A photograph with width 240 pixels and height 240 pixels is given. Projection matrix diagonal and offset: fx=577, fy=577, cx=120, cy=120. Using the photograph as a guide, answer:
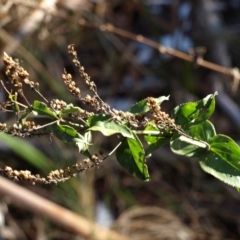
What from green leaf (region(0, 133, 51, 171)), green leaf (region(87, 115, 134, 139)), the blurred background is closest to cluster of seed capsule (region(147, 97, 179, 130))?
green leaf (region(87, 115, 134, 139))

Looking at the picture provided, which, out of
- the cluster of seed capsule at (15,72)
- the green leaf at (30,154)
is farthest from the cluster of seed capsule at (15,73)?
the green leaf at (30,154)

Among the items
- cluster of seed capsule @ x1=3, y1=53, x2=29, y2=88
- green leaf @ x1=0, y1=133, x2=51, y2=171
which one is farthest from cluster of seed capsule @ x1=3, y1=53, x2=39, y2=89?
green leaf @ x1=0, y1=133, x2=51, y2=171

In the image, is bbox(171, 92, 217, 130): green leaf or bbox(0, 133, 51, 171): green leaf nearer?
Answer: bbox(171, 92, 217, 130): green leaf

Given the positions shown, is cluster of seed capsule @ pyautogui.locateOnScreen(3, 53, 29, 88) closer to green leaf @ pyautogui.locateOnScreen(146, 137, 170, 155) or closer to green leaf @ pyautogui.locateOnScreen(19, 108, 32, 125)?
green leaf @ pyautogui.locateOnScreen(19, 108, 32, 125)

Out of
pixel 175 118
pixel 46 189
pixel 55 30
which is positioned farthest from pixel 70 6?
pixel 175 118

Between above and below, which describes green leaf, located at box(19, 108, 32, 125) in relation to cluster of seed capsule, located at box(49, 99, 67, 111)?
below

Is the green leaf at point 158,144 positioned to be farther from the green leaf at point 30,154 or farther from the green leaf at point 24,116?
the green leaf at point 30,154

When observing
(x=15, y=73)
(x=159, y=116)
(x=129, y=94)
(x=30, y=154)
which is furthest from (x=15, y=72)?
(x=129, y=94)

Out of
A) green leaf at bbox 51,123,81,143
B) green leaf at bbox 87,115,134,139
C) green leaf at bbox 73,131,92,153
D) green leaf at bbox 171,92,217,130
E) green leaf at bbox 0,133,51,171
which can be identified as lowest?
green leaf at bbox 73,131,92,153
